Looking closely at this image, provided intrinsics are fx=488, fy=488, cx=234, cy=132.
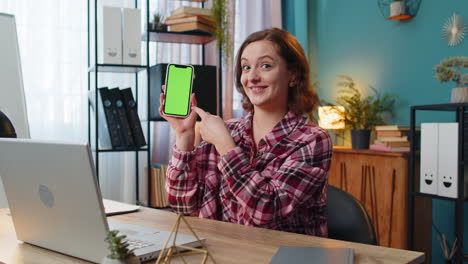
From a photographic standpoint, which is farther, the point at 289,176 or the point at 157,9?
the point at 157,9

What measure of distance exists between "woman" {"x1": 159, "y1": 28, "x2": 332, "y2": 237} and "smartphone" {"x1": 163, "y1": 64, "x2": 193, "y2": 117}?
0.03 m

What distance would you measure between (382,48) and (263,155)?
231 centimetres

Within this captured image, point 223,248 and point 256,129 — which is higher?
point 256,129

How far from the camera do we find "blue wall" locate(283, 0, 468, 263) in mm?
3133

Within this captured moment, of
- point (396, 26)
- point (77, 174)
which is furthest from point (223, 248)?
point (396, 26)

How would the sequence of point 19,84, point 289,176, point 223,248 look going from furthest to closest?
1. point 19,84
2. point 289,176
3. point 223,248

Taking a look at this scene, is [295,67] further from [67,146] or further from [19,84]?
[19,84]

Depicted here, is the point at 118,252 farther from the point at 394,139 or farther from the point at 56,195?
the point at 394,139

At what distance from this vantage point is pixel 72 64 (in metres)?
3.00

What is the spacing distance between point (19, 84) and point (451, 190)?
91.3 inches

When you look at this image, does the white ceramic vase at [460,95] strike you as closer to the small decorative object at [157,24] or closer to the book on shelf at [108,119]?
the small decorative object at [157,24]

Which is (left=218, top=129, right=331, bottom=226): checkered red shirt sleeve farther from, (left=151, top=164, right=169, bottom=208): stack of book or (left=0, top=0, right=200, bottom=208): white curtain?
(left=0, top=0, right=200, bottom=208): white curtain

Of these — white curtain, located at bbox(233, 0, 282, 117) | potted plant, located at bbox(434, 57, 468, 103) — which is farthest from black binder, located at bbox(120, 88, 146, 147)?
potted plant, located at bbox(434, 57, 468, 103)

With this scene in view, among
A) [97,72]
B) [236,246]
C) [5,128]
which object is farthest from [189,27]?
[236,246]
